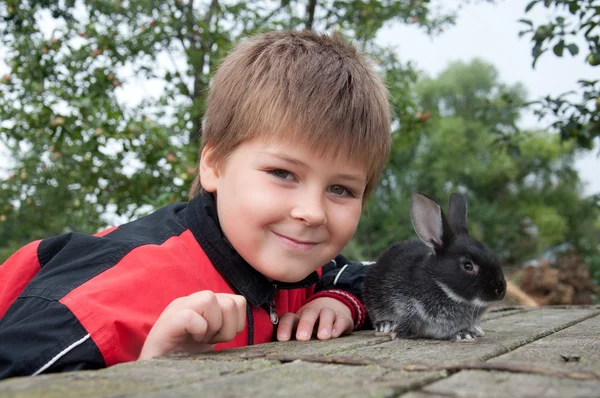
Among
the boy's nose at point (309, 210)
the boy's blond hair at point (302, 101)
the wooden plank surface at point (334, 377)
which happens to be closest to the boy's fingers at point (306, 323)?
the boy's nose at point (309, 210)

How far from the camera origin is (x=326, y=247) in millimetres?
2432

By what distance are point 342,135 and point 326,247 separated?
1.44 feet

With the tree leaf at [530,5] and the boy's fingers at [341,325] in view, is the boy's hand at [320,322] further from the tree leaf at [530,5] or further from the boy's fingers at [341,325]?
the tree leaf at [530,5]

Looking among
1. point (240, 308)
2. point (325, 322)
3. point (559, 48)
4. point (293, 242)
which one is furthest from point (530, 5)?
point (240, 308)

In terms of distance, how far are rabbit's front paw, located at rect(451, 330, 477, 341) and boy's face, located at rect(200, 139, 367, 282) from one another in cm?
56

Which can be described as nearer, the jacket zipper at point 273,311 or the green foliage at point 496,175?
the jacket zipper at point 273,311

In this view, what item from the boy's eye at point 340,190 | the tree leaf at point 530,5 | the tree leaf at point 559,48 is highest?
the tree leaf at point 530,5

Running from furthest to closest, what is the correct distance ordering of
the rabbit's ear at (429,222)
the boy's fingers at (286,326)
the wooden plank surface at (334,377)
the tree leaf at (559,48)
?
the tree leaf at (559,48) → the rabbit's ear at (429,222) → the boy's fingers at (286,326) → the wooden plank surface at (334,377)

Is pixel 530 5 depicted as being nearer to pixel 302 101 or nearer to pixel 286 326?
pixel 302 101

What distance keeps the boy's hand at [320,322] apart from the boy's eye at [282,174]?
0.56 meters

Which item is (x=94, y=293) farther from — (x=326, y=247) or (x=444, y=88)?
(x=444, y=88)

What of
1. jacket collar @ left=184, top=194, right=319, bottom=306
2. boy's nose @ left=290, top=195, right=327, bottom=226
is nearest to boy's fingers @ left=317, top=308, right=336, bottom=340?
jacket collar @ left=184, top=194, right=319, bottom=306

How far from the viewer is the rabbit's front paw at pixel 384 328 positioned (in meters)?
2.48

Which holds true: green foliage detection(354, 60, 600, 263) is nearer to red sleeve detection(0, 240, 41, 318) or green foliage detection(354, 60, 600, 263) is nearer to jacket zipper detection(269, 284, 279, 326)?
jacket zipper detection(269, 284, 279, 326)
